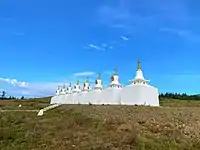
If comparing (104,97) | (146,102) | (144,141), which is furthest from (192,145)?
(104,97)

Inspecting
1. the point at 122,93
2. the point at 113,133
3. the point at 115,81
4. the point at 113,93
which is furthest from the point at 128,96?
the point at 113,133

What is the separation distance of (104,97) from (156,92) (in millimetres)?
7769

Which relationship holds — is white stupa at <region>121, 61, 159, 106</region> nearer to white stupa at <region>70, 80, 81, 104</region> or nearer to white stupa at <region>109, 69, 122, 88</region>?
white stupa at <region>109, 69, 122, 88</region>

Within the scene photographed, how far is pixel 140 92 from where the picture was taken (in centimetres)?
2858

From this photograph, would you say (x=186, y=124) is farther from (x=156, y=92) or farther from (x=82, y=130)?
(x=156, y=92)

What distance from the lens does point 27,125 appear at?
19375 millimetres

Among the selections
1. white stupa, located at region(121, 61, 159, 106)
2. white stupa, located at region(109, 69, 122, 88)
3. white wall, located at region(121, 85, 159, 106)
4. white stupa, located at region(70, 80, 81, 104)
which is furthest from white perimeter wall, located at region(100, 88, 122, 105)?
white stupa, located at region(70, 80, 81, 104)

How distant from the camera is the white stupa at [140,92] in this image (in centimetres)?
2856

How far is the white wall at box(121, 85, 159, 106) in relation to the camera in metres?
28.5

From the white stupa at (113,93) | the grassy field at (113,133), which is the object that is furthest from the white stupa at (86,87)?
the grassy field at (113,133)

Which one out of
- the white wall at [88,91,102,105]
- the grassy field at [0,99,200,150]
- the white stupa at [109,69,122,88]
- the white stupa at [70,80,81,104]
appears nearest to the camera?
the grassy field at [0,99,200,150]

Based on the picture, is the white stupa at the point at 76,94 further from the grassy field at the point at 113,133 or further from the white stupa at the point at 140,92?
the grassy field at the point at 113,133

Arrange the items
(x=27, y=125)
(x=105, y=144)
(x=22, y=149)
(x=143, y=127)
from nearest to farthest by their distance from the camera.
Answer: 1. (x=105, y=144)
2. (x=22, y=149)
3. (x=143, y=127)
4. (x=27, y=125)

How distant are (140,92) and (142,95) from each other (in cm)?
33
